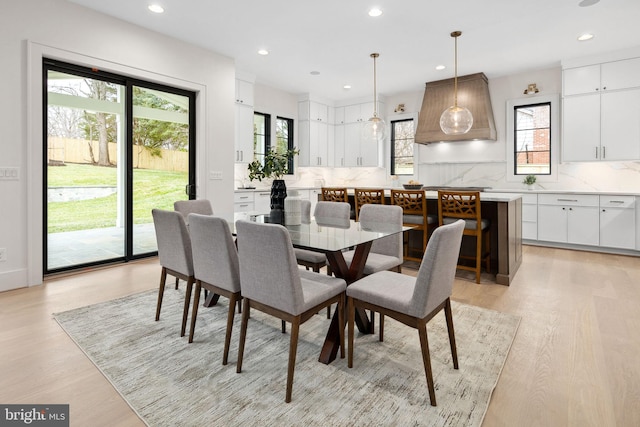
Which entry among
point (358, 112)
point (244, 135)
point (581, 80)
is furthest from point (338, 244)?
point (358, 112)

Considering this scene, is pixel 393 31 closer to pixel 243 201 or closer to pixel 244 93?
pixel 244 93

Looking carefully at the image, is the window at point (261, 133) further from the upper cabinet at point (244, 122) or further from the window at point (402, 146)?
the window at point (402, 146)

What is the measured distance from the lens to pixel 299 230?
244 centimetres

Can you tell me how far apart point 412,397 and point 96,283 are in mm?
3208

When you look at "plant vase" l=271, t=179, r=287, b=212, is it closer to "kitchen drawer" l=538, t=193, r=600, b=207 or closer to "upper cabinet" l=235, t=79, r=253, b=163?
"upper cabinet" l=235, t=79, r=253, b=163

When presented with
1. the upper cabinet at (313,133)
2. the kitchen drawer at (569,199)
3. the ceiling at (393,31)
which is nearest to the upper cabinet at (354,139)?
the upper cabinet at (313,133)

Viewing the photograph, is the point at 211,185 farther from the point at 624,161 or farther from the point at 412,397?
the point at 624,161

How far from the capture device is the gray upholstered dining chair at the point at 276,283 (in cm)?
167

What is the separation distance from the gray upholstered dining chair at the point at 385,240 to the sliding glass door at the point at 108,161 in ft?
9.60

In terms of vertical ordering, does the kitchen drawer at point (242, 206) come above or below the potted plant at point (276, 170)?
below

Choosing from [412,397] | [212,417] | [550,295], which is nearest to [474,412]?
[412,397]

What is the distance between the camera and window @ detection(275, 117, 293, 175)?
703cm

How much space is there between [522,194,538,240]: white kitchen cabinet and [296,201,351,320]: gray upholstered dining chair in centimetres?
375

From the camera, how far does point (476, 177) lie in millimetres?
6320
